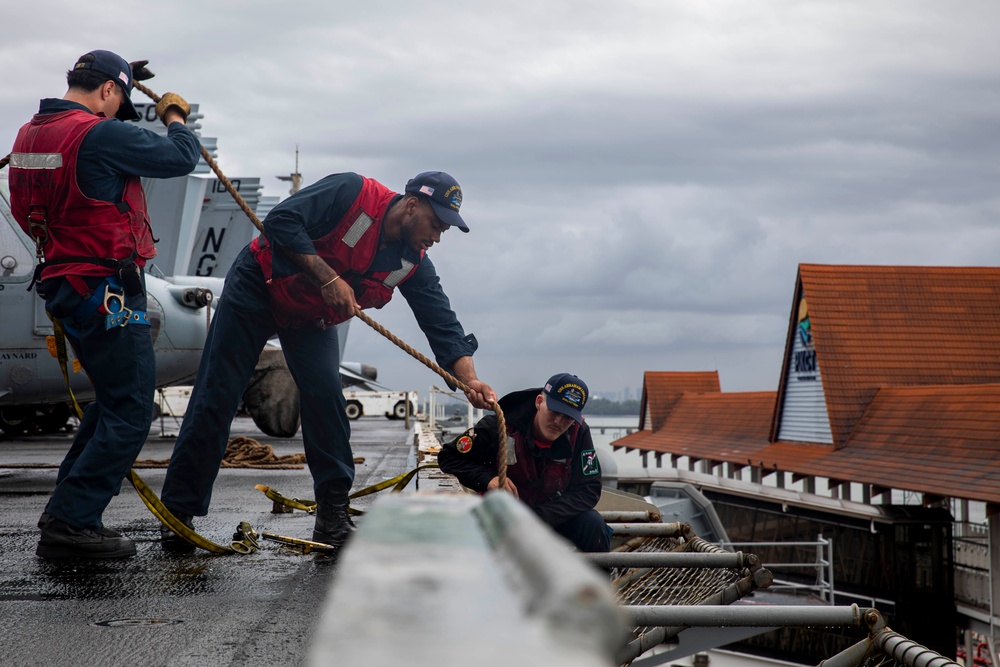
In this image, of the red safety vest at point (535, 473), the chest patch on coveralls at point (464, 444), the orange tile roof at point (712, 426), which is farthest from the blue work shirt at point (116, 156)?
the orange tile roof at point (712, 426)

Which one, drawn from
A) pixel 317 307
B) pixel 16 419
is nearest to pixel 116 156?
pixel 317 307

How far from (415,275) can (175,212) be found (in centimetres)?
2593

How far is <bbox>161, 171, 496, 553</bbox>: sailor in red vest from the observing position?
15.7 ft

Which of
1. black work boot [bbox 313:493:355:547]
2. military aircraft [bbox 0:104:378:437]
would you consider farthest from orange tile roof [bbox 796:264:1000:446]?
black work boot [bbox 313:493:355:547]

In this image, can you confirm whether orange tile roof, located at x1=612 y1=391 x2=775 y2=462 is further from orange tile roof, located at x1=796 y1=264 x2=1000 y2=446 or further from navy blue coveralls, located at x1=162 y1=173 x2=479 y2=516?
navy blue coveralls, located at x1=162 y1=173 x2=479 y2=516

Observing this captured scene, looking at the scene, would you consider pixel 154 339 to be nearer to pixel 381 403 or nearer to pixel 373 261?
pixel 373 261

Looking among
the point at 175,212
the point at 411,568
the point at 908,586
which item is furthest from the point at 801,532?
the point at 411,568

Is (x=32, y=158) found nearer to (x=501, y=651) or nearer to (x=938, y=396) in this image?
(x=501, y=651)

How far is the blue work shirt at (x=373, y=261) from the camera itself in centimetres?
471

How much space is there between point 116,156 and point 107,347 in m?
0.77

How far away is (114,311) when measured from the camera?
14.5ft

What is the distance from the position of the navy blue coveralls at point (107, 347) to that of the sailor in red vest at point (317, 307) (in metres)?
0.39

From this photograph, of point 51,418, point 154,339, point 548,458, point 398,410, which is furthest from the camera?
point 398,410

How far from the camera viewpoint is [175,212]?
29.6m
